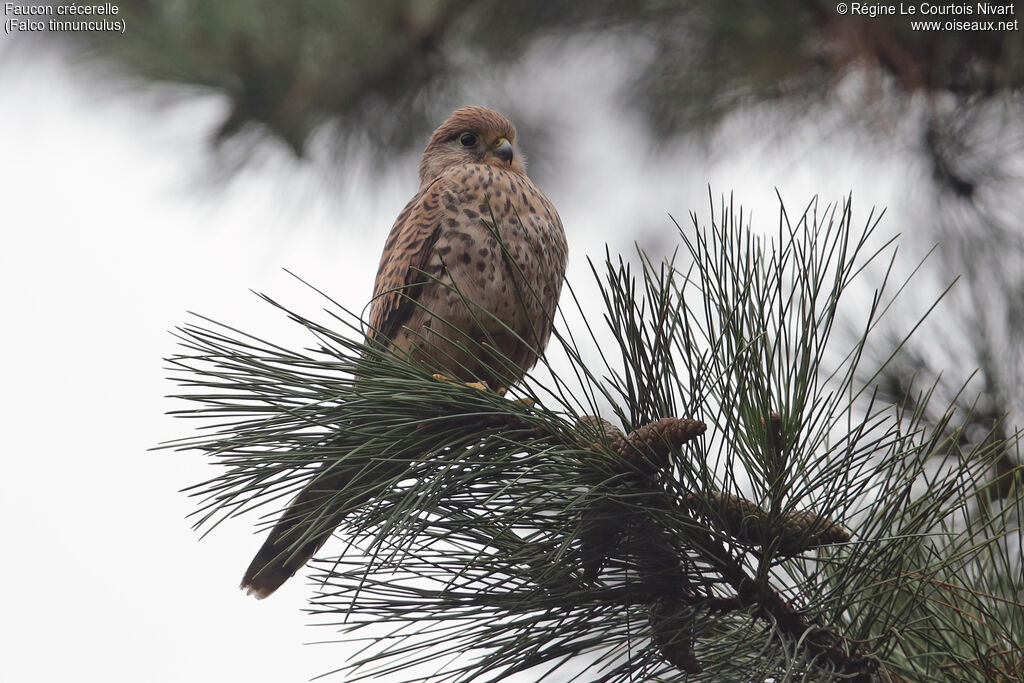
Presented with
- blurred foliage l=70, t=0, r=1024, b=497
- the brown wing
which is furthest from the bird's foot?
blurred foliage l=70, t=0, r=1024, b=497

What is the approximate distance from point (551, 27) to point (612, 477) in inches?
103

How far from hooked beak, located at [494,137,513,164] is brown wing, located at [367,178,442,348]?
0.31 meters

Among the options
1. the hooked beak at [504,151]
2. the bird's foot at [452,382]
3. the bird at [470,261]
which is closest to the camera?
the bird's foot at [452,382]

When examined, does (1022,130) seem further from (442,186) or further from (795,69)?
(442,186)

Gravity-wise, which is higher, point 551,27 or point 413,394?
point 551,27

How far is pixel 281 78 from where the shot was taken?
10.7 ft

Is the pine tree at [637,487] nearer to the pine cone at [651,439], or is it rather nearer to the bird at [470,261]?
the pine cone at [651,439]

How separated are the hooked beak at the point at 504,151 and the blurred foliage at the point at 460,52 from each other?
0.63 metres

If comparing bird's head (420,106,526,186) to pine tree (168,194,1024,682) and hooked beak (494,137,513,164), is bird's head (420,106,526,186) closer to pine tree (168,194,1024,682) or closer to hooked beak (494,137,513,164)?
hooked beak (494,137,513,164)

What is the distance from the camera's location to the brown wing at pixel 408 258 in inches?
104

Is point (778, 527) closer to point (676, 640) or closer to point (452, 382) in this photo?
point (676, 640)

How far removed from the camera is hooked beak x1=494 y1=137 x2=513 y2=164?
119 inches

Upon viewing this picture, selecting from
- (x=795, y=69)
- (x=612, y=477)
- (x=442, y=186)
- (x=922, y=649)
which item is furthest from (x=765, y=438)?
(x=795, y=69)

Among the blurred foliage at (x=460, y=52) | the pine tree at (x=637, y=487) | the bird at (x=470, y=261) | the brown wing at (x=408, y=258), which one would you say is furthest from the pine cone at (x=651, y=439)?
the blurred foliage at (x=460, y=52)
